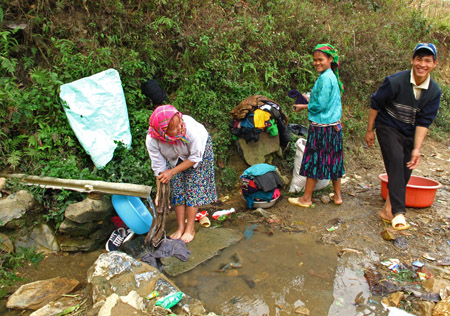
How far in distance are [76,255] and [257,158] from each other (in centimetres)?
275

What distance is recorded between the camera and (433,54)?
323 cm

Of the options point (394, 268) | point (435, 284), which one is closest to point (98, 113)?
point (394, 268)

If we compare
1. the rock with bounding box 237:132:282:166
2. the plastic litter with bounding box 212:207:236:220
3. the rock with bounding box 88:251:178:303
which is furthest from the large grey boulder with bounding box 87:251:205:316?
the rock with bounding box 237:132:282:166

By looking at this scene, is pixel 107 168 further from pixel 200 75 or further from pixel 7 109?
pixel 200 75

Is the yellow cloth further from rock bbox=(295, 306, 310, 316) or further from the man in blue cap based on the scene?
rock bbox=(295, 306, 310, 316)

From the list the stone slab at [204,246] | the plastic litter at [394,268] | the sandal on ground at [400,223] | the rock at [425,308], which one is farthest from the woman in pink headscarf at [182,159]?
the rock at [425,308]

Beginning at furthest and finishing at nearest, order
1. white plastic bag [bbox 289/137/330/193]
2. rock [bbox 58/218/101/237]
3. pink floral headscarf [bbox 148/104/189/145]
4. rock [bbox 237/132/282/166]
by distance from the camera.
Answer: rock [bbox 237/132/282/166] → white plastic bag [bbox 289/137/330/193] → rock [bbox 58/218/101/237] → pink floral headscarf [bbox 148/104/189/145]

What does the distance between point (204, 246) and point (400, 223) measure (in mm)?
2097

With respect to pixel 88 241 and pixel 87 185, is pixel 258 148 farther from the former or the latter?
pixel 88 241

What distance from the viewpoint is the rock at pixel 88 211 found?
352 centimetres

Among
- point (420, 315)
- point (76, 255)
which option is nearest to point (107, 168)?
point (76, 255)

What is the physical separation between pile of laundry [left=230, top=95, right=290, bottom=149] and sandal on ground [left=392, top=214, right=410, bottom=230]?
6.72 ft

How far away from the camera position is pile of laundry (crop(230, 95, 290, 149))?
4.91 metres

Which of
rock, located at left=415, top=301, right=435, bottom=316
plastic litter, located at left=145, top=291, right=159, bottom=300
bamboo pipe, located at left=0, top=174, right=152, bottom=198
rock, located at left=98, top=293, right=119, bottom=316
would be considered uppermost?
bamboo pipe, located at left=0, top=174, right=152, bottom=198
